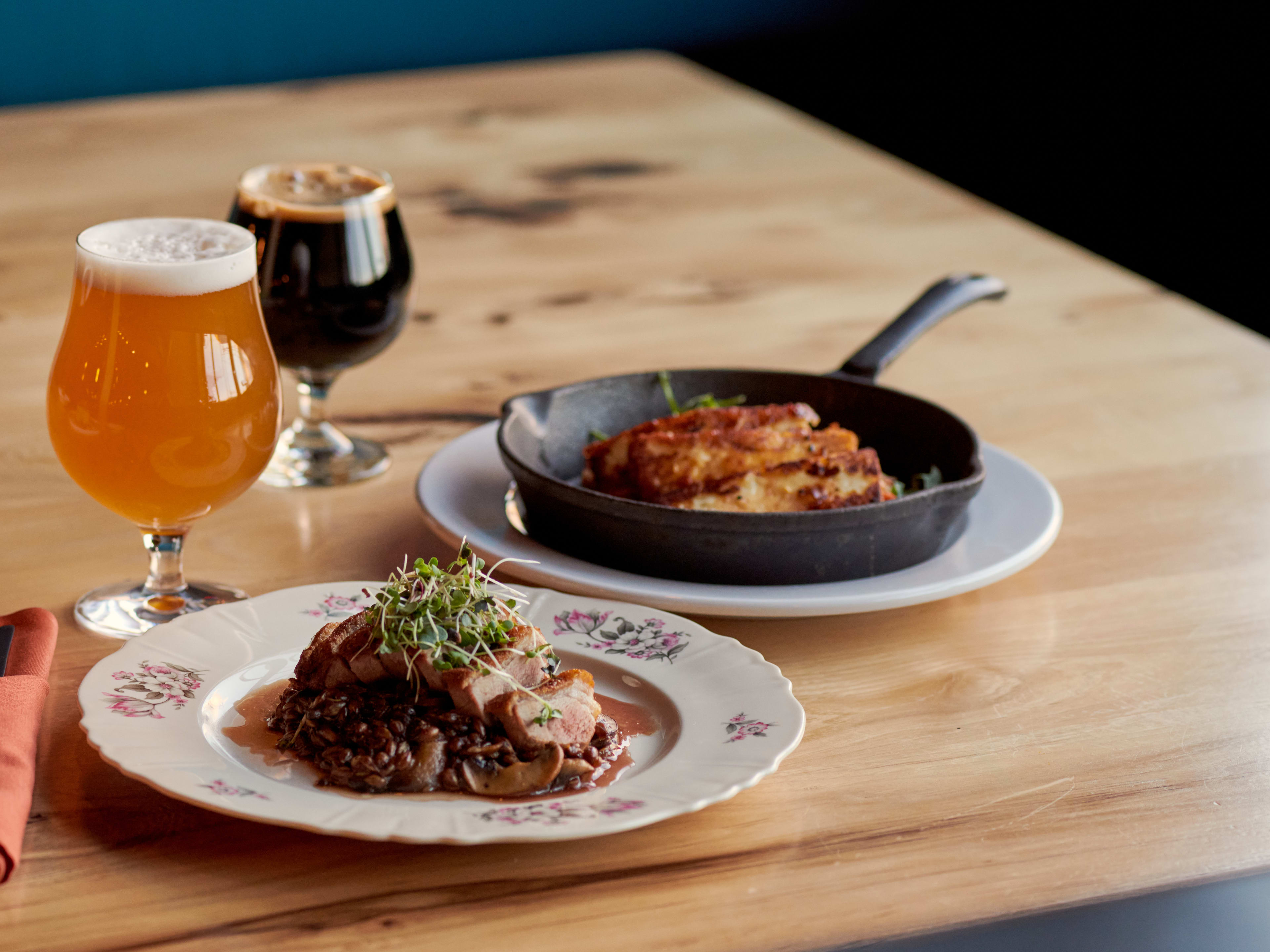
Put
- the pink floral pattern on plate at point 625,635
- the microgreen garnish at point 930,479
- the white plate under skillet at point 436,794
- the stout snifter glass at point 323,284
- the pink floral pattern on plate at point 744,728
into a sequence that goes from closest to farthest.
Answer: the white plate under skillet at point 436,794
the pink floral pattern on plate at point 744,728
the pink floral pattern on plate at point 625,635
the microgreen garnish at point 930,479
the stout snifter glass at point 323,284

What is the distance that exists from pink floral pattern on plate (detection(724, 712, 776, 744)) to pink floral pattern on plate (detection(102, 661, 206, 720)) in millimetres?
348

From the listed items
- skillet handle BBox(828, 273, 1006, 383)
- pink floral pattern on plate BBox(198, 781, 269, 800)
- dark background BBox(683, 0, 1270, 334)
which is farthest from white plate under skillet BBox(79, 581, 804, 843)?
dark background BBox(683, 0, 1270, 334)

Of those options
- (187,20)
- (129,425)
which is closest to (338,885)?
(129,425)

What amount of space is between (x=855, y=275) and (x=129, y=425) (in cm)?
135

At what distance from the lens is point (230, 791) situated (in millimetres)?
834

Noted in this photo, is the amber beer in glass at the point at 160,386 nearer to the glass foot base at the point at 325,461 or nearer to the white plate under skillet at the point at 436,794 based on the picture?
the white plate under skillet at the point at 436,794

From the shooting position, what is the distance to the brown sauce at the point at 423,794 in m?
0.87

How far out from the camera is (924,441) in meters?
1.38

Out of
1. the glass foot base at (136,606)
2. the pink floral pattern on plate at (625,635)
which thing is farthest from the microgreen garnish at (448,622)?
the glass foot base at (136,606)

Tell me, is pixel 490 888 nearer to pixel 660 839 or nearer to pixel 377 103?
pixel 660 839

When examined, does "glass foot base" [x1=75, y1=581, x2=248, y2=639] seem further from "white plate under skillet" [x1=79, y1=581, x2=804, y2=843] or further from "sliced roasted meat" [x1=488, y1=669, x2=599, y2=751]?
"sliced roasted meat" [x1=488, y1=669, x2=599, y2=751]

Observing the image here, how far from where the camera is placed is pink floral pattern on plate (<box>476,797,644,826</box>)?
2.72ft

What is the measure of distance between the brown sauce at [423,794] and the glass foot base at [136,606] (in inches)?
5.9

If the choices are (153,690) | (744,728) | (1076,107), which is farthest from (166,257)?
(1076,107)
